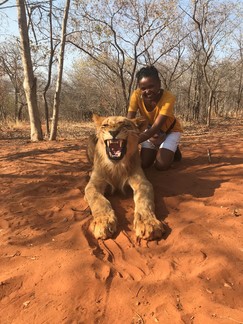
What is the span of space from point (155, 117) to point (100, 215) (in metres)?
2.16

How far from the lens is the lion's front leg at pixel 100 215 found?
9.41 ft

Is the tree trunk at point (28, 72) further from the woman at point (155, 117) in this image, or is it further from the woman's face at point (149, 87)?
the woman's face at point (149, 87)

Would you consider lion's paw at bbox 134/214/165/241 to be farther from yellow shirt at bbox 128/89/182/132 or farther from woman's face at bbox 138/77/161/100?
woman's face at bbox 138/77/161/100

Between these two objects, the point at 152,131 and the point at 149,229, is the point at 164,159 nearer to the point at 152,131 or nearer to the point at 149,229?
the point at 152,131

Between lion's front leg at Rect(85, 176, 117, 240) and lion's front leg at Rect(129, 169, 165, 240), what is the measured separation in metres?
0.23

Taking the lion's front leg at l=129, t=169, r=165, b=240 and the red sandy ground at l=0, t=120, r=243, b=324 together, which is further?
the lion's front leg at l=129, t=169, r=165, b=240

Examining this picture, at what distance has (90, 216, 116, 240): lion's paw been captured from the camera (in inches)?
112

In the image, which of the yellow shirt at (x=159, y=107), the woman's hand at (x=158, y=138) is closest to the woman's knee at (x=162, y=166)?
the woman's hand at (x=158, y=138)

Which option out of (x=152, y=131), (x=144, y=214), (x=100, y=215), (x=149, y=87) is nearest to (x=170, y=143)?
(x=152, y=131)

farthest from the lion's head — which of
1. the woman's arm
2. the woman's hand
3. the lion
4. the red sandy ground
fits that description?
the woman's hand

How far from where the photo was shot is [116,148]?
11.9 feet

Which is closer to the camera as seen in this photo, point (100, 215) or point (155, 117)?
point (100, 215)

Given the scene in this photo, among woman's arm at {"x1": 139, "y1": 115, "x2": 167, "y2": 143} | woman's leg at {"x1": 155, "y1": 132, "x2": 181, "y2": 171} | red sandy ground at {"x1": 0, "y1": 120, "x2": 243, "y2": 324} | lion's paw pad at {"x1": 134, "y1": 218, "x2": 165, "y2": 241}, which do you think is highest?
woman's arm at {"x1": 139, "y1": 115, "x2": 167, "y2": 143}

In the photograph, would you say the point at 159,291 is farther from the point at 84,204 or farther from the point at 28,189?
the point at 28,189
